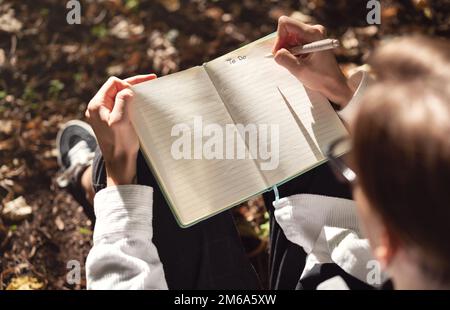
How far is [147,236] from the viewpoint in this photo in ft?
4.65

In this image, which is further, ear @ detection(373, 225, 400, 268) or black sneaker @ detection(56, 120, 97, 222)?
black sneaker @ detection(56, 120, 97, 222)

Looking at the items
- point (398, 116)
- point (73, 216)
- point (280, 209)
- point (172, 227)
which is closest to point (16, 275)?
point (73, 216)

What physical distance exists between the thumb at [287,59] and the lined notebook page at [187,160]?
250 millimetres

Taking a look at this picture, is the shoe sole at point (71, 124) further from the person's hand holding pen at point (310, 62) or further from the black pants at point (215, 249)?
the person's hand holding pen at point (310, 62)

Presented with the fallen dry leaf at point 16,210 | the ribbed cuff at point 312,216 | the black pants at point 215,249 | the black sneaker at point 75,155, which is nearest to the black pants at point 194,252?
the black pants at point 215,249

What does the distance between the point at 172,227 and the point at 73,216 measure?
37.1 inches

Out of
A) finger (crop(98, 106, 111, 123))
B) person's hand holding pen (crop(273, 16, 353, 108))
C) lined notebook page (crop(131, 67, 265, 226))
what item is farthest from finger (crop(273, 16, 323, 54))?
finger (crop(98, 106, 111, 123))

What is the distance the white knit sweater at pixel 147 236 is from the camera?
134cm

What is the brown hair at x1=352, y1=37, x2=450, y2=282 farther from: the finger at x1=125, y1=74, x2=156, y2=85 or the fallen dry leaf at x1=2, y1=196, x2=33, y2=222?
the fallen dry leaf at x1=2, y1=196, x2=33, y2=222

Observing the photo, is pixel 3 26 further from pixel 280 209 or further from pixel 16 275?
pixel 280 209

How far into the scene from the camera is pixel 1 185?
2.40 meters

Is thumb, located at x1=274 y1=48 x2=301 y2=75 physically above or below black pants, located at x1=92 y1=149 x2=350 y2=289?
above

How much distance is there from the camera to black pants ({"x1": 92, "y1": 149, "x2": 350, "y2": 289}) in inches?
61.7

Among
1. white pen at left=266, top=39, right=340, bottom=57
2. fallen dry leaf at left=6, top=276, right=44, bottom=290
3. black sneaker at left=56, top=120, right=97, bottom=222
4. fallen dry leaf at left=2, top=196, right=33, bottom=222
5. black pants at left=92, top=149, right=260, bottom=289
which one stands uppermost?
white pen at left=266, top=39, right=340, bottom=57
